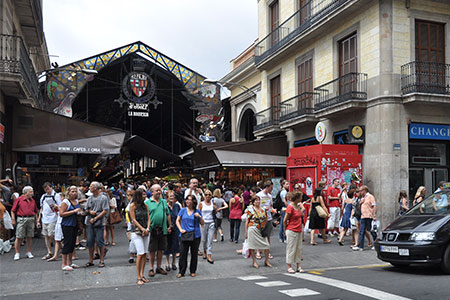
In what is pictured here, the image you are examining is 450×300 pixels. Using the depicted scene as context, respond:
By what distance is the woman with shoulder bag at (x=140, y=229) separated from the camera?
832 centimetres

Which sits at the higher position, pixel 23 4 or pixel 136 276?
pixel 23 4

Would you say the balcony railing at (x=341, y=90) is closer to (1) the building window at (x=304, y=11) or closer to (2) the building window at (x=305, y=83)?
(2) the building window at (x=305, y=83)

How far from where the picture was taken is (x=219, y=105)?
113ft

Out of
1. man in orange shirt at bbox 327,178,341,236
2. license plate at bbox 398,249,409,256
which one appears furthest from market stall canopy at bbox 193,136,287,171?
license plate at bbox 398,249,409,256

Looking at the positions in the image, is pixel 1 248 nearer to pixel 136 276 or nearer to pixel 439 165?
pixel 136 276

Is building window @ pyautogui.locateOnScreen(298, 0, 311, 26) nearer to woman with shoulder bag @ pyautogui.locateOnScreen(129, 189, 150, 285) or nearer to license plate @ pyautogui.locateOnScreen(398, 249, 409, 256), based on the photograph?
license plate @ pyautogui.locateOnScreen(398, 249, 409, 256)

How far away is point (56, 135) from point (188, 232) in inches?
345

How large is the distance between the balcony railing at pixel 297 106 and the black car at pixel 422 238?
10821 mm

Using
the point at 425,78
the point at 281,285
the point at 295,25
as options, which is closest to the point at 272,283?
the point at 281,285

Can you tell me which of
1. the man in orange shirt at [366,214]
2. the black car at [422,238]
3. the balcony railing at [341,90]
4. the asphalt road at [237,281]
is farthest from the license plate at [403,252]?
the balcony railing at [341,90]

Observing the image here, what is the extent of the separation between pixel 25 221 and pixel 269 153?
45.0ft

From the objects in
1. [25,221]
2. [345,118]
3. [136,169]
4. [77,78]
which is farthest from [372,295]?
[136,169]

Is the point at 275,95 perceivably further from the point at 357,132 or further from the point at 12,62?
the point at 12,62

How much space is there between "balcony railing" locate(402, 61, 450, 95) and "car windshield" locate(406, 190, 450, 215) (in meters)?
7.15
